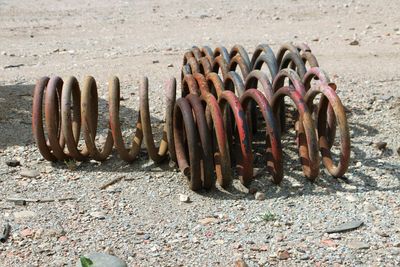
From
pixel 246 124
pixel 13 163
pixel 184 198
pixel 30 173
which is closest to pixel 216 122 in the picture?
pixel 246 124

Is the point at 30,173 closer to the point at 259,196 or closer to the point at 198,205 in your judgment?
the point at 198,205

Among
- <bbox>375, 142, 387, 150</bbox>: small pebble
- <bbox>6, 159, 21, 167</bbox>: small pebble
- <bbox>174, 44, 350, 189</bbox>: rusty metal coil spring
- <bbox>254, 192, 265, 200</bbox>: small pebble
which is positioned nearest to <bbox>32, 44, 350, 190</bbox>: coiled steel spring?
<bbox>174, 44, 350, 189</bbox>: rusty metal coil spring

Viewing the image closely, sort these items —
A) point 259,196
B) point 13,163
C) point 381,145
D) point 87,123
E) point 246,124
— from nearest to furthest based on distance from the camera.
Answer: point 246,124 → point 259,196 → point 87,123 → point 13,163 → point 381,145

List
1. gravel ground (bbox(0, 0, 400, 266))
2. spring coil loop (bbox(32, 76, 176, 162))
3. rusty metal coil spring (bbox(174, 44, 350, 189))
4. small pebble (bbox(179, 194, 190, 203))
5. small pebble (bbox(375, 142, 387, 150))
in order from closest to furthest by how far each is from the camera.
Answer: gravel ground (bbox(0, 0, 400, 266)), rusty metal coil spring (bbox(174, 44, 350, 189)), small pebble (bbox(179, 194, 190, 203)), spring coil loop (bbox(32, 76, 176, 162)), small pebble (bbox(375, 142, 387, 150))

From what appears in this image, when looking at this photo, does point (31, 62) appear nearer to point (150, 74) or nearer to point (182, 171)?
point (150, 74)

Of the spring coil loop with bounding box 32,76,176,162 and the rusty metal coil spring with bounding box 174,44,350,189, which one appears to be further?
the spring coil loop with bounding box 32,76,176,162

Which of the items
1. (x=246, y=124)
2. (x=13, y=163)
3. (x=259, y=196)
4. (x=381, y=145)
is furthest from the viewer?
(x=381, y=145)

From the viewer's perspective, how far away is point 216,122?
14.1ft

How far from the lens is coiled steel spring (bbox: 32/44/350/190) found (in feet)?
14.1

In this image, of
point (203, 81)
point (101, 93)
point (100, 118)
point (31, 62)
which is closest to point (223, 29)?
point (31, 62)

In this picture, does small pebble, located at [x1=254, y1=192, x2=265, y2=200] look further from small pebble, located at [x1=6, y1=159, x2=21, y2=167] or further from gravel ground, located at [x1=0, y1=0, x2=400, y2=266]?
small pebble, located at [x1=6, y1=159, x2=21, y2=167]

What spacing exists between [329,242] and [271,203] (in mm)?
585

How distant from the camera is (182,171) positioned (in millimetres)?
4500

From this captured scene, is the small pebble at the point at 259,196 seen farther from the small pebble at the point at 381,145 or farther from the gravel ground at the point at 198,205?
the small pebble at the point at 381,145
